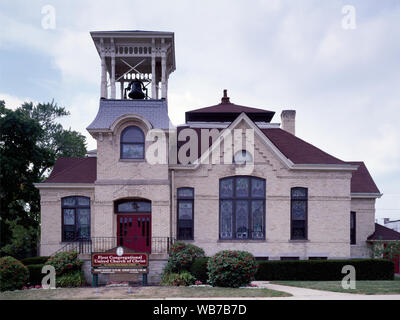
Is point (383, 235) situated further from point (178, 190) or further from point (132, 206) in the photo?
point (132, 206)

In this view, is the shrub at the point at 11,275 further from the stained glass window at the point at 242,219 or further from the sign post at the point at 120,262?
the stained glass window at the point at 242,219

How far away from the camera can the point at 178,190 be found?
21797 mm

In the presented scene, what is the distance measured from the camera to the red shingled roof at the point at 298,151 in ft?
73.7

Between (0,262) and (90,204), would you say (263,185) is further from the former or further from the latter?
(0,262)

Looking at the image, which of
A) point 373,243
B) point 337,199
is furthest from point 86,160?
point 373,243

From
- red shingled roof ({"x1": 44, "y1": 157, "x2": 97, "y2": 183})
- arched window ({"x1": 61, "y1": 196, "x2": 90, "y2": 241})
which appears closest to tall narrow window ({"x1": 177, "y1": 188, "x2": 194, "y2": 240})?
red shingled roof ({"x1": 44, "y1": 157, "x2": 97, "y2": 183})

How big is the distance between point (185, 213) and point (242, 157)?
14.9ft

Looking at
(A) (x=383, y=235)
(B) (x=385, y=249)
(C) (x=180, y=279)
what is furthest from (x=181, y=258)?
(A) (x=383, y=235)

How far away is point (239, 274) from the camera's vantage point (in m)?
15.6

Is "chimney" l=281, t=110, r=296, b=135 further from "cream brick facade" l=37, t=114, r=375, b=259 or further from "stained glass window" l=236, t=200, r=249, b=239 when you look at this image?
"stained glass window" l=236, t=200, r=249, b=239

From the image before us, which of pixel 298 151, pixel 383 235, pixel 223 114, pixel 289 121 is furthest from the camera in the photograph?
pixel 289 121

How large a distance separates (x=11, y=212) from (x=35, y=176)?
2.99 metres

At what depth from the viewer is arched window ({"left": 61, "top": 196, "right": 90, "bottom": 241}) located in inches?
892

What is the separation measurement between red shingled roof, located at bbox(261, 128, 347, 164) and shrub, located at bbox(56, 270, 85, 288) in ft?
42.0
